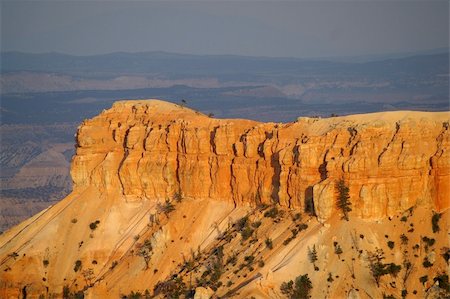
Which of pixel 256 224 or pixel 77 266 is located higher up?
pixel 256 224

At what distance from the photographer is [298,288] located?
202 feet

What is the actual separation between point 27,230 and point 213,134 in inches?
638

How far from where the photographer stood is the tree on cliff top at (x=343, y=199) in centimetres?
6469

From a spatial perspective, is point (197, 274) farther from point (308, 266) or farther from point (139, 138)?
point (139, 138)

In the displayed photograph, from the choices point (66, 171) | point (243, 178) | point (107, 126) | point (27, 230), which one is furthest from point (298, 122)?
point (66, 171)

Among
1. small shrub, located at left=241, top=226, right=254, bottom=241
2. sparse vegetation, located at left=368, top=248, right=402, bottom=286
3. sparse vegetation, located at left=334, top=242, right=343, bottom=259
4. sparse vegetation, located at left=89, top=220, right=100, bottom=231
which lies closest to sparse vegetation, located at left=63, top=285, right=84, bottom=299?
sparse vegetation, located at left=89, top=220, right=100, bottom=231

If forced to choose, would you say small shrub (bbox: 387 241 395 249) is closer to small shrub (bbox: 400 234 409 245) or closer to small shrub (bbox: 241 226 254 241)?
small shrub (bbox: 400 234 409 245)

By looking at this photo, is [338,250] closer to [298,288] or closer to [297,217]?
[298,288]

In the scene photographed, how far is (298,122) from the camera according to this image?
234 feet

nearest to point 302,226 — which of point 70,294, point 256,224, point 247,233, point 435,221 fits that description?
point 256,224

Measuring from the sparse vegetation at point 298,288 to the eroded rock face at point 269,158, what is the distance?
16.6 ft

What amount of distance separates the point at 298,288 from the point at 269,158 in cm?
1196

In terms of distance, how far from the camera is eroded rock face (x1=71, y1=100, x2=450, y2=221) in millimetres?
64625

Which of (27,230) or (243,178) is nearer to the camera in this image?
(243,178)
